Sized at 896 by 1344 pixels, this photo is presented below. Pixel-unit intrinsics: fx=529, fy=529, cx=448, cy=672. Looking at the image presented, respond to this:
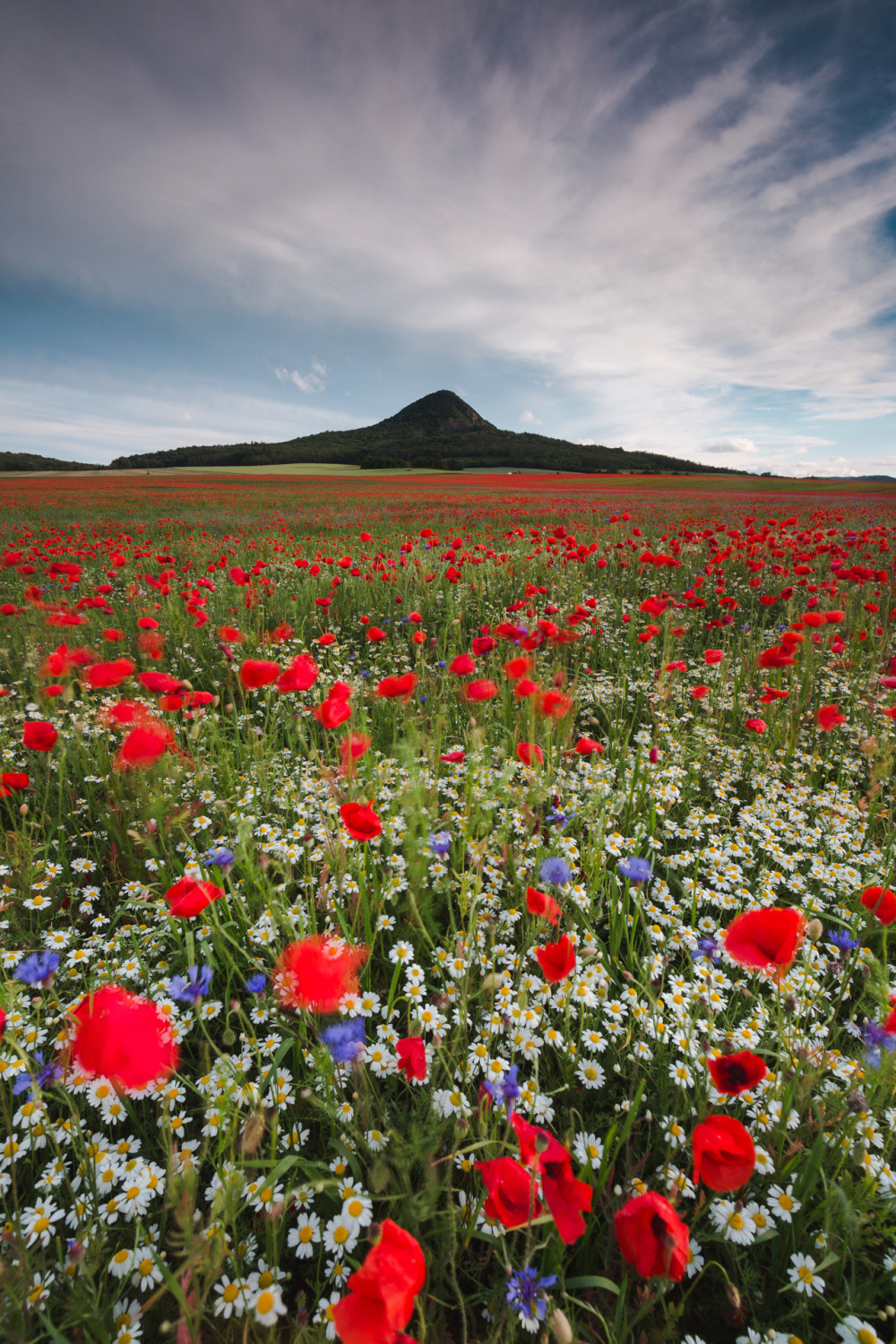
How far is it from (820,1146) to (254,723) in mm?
3382

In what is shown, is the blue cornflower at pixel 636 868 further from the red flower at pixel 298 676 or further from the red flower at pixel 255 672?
the red flower at pixel 255 672

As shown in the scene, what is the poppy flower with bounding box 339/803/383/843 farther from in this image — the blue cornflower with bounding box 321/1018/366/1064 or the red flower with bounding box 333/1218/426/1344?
the red flower with bounding box 333/1218/426/1344

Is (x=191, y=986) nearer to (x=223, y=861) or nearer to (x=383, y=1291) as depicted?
(x=223, y=861)

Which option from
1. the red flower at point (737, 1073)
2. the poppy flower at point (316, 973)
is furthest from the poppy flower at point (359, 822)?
the red flower at point (737, 1073)

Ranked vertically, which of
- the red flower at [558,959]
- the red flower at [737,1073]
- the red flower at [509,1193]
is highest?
the red flower at [558,959]

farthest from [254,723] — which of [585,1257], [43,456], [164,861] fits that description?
[43,456]

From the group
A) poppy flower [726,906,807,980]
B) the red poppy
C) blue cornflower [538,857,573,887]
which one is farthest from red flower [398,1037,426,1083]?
the red poppy

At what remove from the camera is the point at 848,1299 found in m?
1.09

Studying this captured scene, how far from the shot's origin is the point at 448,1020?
1.69 m

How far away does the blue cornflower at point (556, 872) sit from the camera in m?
1.93

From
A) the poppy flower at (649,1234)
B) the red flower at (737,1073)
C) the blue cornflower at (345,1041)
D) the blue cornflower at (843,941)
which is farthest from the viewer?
the blue cornflower at (843,941)

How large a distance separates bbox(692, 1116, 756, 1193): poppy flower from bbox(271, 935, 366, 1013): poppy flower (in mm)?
997

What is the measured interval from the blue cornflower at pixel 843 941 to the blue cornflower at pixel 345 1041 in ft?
5.48

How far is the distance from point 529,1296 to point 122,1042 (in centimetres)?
99
